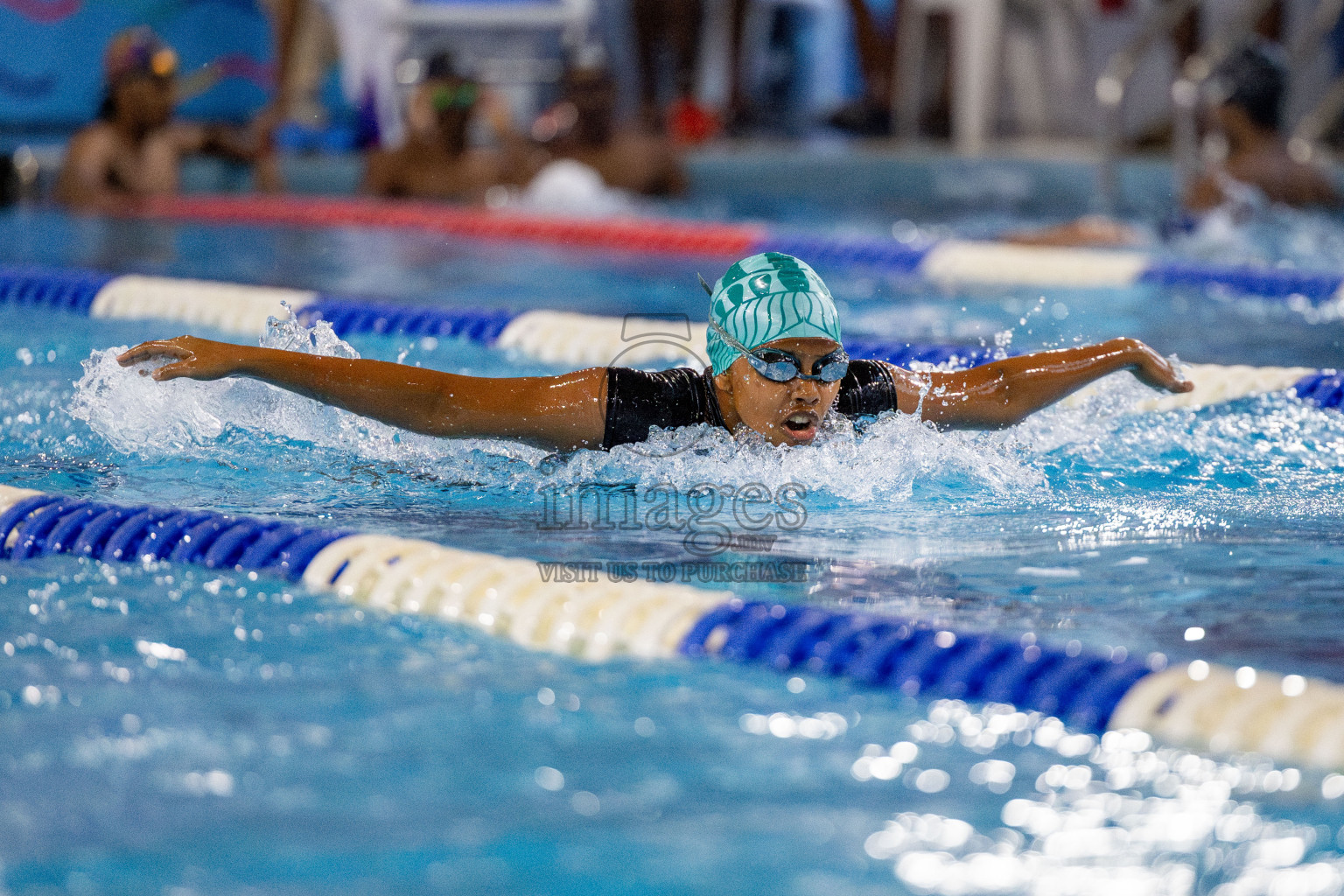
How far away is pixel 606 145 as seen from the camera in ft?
34.2

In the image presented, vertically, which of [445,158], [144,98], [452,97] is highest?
[452,97]

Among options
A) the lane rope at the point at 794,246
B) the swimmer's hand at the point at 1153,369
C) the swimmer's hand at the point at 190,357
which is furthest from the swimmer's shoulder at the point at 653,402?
the lane rope at the point at 794,246

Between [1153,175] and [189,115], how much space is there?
7.16 metres

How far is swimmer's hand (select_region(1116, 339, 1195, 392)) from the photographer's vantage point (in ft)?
11.6

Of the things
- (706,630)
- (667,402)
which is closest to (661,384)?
(667,402)

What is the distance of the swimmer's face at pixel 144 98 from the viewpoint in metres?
9.57

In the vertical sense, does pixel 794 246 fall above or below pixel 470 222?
below

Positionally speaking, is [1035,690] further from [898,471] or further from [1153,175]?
[1153,175]

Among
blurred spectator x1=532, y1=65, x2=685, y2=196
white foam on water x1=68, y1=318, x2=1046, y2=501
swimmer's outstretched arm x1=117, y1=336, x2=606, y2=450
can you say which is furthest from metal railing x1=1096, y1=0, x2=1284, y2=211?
swimmer's outstretched arm x1=117, y1=336, x2=606, y2=450

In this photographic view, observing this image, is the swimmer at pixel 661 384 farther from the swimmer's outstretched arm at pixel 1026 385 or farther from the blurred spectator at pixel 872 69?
the blurred spectator at pixel 872 69

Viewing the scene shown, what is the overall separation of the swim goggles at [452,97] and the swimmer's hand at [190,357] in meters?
7.26

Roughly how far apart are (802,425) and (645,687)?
37.0 inches

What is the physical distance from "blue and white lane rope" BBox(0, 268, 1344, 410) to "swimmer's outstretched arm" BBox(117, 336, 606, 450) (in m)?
1.20

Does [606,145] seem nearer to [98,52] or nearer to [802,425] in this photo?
[98,52]
